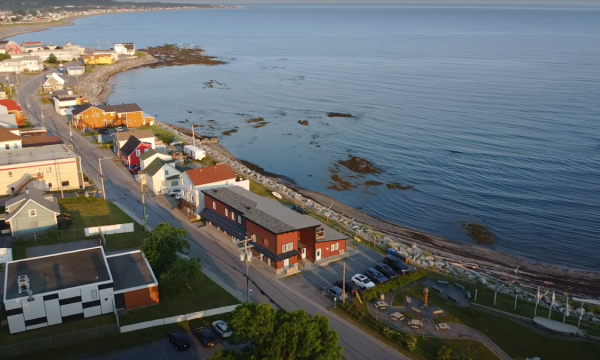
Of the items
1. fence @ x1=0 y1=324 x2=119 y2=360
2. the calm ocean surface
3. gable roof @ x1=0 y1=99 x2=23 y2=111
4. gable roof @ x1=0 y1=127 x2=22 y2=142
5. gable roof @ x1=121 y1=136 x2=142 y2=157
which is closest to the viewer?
fence @ x1=0 y1=324 x2=119 y2=360

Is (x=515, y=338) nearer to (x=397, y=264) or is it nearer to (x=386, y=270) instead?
(x=386, y=270)

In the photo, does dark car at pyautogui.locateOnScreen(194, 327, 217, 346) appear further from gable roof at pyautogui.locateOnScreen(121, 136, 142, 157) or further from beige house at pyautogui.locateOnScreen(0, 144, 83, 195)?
gable roof at pyautogui.locateOnScreen(121, 136, 142, 157)

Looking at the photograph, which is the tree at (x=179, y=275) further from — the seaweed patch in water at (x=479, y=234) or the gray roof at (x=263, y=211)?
the seaweed patch in water at (x=479, y=234)

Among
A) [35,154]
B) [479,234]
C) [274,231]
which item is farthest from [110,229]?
[479,234]

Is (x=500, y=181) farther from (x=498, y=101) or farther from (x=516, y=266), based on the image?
(x=498, y=101)

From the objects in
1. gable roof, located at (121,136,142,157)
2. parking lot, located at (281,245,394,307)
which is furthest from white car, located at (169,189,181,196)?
parking lot, located at (281,245,394,307)
